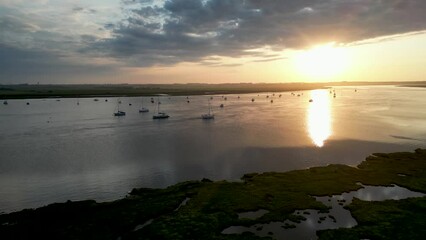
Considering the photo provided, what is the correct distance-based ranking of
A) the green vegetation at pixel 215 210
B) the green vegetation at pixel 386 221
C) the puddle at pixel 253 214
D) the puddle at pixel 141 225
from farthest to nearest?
the puddle at pixel 253 214 < the puddle at pixel 141 225 < the green vegetation at pixel 215 210 < the green vegetation at pixel 386 221

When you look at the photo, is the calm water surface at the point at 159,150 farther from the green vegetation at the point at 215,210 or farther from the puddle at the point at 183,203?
the puddle at the point at 183,203

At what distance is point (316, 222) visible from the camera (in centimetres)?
2970

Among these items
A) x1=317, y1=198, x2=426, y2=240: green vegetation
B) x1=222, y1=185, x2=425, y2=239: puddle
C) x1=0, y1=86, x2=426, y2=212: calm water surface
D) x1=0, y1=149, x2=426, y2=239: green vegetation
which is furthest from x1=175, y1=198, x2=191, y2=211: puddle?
x1=317, y1=198, x2=426, y2=240: green vegetation

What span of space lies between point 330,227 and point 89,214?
21.0 metres

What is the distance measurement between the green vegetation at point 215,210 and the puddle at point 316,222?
650mm

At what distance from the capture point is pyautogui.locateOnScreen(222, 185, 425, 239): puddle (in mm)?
27659

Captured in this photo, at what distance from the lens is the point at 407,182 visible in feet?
131

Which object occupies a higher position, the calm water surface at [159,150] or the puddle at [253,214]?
the calm water surface at [159,150]

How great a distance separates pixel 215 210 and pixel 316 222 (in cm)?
903

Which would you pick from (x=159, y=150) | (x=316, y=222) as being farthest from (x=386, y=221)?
(x=159, y=150)

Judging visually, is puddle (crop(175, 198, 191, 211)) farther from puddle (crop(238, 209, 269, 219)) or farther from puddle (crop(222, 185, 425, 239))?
puddle (crop(222, 185, 425, 239))

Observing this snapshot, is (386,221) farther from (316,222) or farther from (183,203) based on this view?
(183,203)

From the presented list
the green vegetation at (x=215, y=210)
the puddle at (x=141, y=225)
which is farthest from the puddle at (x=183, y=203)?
the puddle at (x=141, y=225)

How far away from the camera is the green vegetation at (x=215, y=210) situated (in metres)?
27.4
